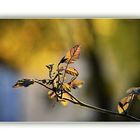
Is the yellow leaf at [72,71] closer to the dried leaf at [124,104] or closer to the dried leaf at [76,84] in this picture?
the dried leaf at [76,84]

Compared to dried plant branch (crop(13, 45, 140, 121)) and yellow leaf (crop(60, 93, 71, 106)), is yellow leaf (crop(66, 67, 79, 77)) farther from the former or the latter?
yellow leaf (crop(60, 93, 71, 106))

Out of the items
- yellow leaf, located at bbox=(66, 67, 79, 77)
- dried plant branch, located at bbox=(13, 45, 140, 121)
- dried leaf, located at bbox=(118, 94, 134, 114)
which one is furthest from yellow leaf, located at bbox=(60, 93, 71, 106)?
dried leaf, located at bbox=(118, 94, 134, 114)

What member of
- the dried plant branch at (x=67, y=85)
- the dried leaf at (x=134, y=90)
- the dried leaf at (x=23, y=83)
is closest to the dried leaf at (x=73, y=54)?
the dried plant branch at (x=67, y=85)

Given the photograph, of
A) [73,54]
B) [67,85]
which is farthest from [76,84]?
[73,54]

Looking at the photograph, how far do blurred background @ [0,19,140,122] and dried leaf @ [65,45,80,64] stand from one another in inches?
1.0

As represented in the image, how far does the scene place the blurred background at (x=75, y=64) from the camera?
161 cm

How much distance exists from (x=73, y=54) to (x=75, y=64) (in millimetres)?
63

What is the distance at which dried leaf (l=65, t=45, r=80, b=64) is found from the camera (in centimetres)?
162
